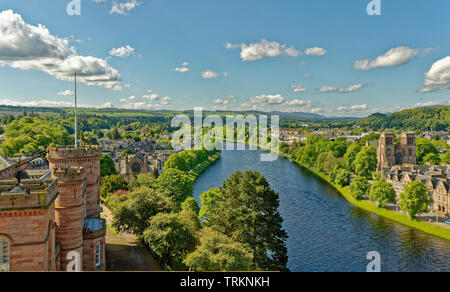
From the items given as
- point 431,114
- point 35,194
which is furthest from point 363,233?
point 431,114

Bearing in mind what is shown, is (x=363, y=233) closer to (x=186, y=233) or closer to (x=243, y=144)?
(x=186, y=233)

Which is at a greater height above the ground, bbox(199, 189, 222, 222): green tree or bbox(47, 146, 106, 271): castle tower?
bbox(47, 146, 106, 271): castle tower

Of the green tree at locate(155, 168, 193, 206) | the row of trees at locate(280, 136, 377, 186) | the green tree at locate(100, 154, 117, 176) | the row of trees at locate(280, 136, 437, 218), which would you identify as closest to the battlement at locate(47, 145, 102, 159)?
the green tree at locate(155, 168, 193, 206)

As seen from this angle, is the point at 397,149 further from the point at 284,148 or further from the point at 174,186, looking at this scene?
the point at 174,186

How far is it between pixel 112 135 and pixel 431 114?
155 meters

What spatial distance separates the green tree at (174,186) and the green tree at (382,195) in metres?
25.4

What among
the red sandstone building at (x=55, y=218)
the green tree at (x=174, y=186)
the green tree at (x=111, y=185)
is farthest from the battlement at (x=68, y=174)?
the green tree at (x=111, y=185)

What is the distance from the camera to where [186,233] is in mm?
21406

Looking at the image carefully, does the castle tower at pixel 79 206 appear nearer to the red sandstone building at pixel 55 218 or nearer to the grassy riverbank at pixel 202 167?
the red sandstone building at pixel 55 218

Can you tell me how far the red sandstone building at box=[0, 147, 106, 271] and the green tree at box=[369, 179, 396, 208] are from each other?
37087mm

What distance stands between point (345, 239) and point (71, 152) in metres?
27.0

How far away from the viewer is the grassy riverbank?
2557 inches

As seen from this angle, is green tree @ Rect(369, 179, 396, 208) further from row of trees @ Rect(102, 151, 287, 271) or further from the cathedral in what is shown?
the cathedral

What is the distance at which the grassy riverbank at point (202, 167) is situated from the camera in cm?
6494
